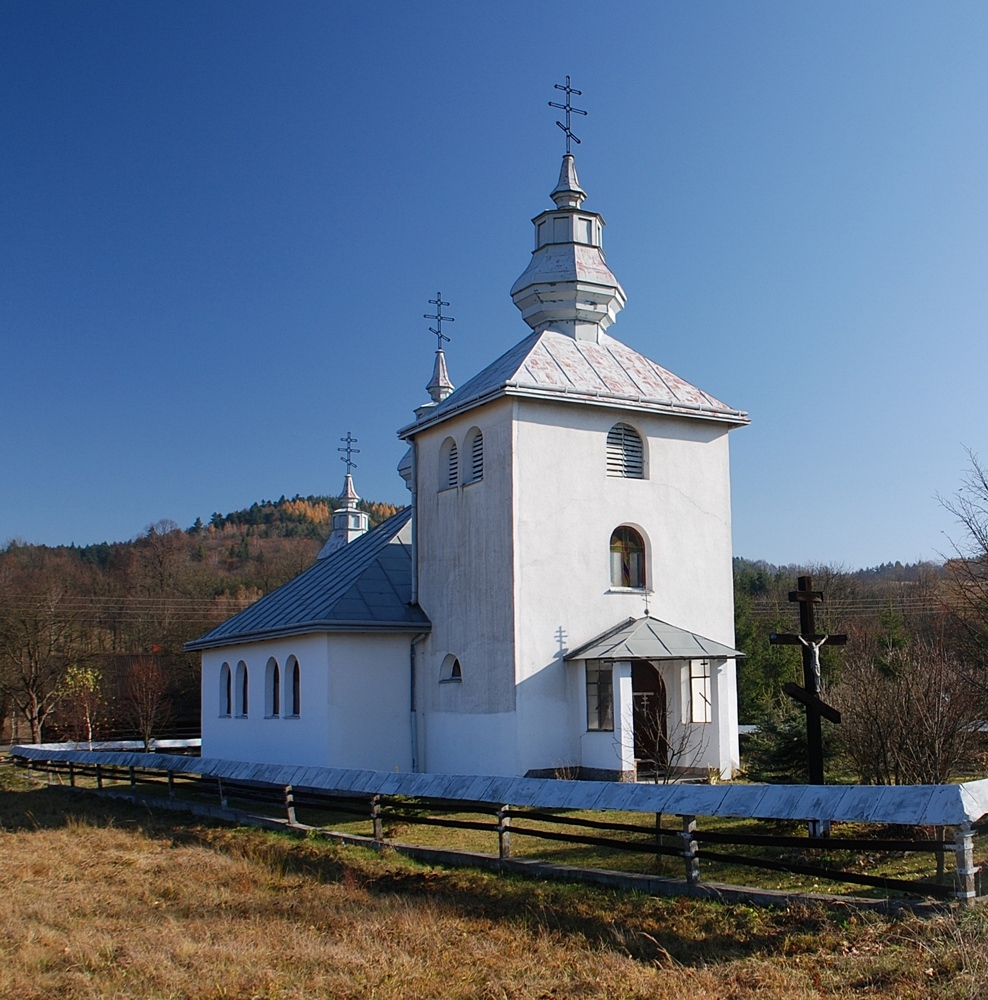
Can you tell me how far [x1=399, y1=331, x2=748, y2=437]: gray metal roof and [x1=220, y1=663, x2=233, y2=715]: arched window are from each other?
368 inches

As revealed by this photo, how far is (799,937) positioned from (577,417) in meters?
12.8

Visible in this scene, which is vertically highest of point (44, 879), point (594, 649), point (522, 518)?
point (522, 518)

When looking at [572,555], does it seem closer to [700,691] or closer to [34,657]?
[700,691]

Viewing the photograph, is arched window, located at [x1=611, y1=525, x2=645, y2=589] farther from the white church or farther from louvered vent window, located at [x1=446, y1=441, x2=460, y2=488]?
louvered vent window, located at [x1=446, y1=441, x2=460, y2=488]

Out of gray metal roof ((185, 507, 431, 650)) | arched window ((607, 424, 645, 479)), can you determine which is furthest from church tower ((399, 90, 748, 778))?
gray metal roof ((185, 507, 431, 650))

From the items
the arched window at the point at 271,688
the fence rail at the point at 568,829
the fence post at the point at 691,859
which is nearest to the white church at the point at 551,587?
the arched window at the point at 271,688

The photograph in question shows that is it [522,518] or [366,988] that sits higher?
[522,518]

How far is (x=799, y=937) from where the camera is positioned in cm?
900

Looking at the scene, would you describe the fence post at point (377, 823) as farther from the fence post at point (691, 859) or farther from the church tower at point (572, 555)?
the fence post at point (691, 859)

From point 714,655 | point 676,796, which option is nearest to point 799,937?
point 676,796

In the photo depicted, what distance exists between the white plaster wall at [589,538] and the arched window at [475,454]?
144 cm

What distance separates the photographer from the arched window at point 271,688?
25.4m

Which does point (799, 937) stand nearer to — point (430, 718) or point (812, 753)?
point (812, 753)

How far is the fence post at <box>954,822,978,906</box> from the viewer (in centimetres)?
891
